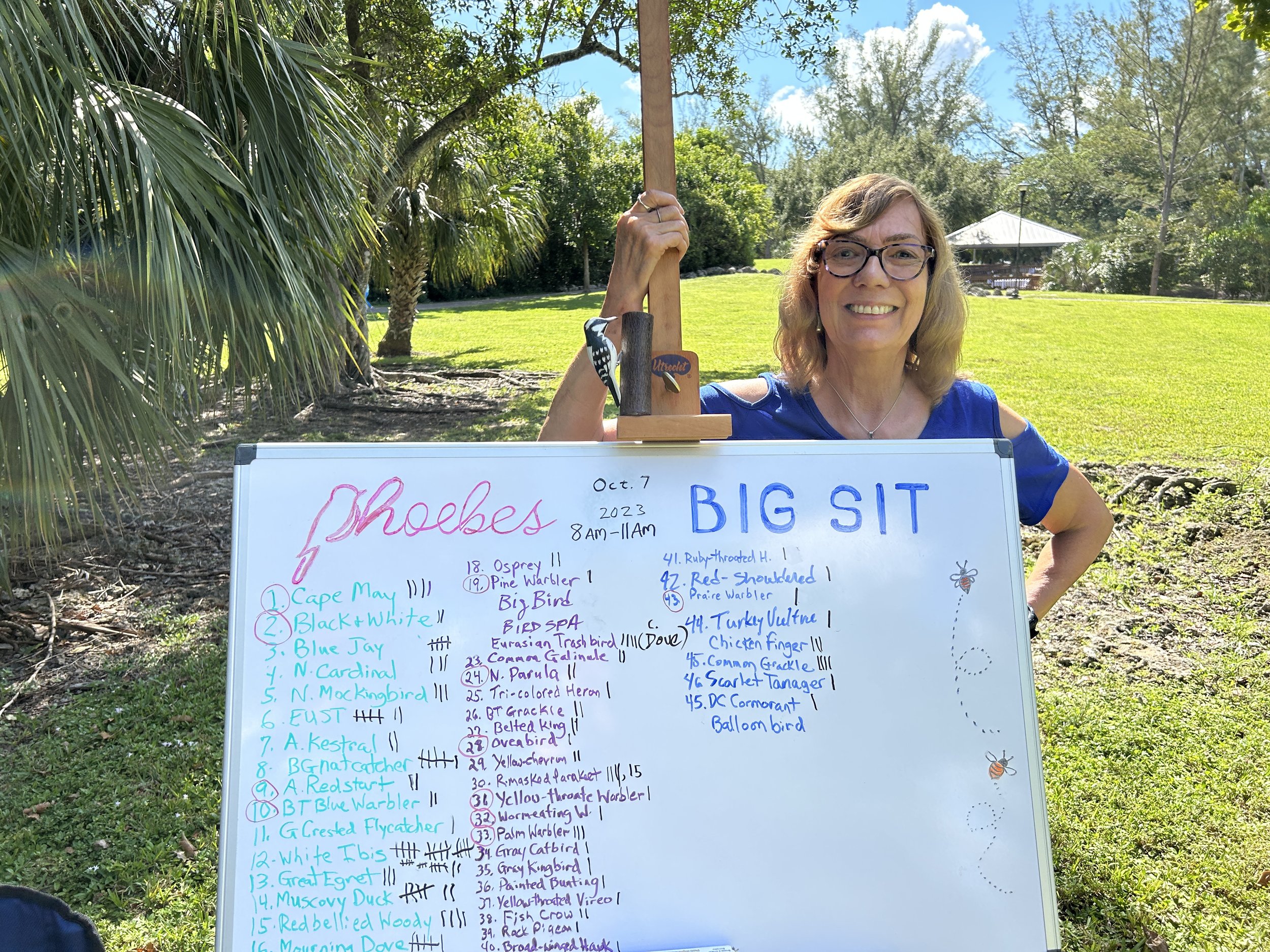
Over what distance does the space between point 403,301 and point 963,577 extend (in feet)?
44.1

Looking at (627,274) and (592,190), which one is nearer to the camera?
(627,274)

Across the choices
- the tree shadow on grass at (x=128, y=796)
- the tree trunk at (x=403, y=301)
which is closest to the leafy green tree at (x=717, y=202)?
the tree trunk at (x=403, y=301)

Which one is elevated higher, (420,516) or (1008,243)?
(1008,243)

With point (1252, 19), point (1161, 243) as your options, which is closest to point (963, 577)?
point (1252, 19)

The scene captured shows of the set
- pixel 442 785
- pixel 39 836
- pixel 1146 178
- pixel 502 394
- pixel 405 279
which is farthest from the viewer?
pixel 1146 178

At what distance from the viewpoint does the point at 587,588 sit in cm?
178

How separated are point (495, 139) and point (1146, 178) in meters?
35.0

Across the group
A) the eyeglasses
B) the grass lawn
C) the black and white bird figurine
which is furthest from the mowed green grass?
the black and white bird figurine

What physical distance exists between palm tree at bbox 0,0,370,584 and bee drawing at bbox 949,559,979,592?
2743 mm

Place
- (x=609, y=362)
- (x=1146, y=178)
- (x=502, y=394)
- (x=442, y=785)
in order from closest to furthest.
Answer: (x=442, y=785), (x=609, y=362), (x=502, y=394), (x=1146, y=178)

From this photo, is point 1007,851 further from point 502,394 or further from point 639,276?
point 502,394

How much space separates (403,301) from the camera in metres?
14.2

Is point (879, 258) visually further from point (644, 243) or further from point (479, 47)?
point (479, 47)

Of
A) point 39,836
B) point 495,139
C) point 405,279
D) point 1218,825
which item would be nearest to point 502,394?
point 495,139
